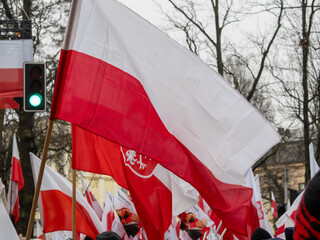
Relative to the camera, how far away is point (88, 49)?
222 inches

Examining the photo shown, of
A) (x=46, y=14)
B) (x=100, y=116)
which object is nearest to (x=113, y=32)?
(x=100, y=116)

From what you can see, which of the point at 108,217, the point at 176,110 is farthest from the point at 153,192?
the point at 108,217

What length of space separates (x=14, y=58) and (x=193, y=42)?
1121cm

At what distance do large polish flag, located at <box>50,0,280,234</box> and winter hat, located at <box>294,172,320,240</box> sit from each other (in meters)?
3.75

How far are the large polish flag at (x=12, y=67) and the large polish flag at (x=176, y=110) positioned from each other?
295 inches

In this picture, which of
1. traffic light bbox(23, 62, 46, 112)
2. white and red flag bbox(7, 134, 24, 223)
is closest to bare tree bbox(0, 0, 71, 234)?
white and red flag bbox(7, 134, 24, 223)

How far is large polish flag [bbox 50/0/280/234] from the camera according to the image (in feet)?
19.0

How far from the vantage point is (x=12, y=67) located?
1348 cm

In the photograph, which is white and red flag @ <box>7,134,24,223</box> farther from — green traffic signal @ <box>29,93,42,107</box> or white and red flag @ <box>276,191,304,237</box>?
green traffic signal @ <box>29,93,42,107</box>

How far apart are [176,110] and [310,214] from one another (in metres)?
4.11

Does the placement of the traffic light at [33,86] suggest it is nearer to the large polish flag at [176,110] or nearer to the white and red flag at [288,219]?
the large polish flag at [176,110]

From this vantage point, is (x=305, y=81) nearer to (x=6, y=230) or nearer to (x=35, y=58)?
(x=35, y=58)

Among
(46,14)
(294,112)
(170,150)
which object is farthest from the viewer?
(294,112)

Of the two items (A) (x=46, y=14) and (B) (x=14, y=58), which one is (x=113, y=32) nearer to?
(B) (x=14, y=58)
